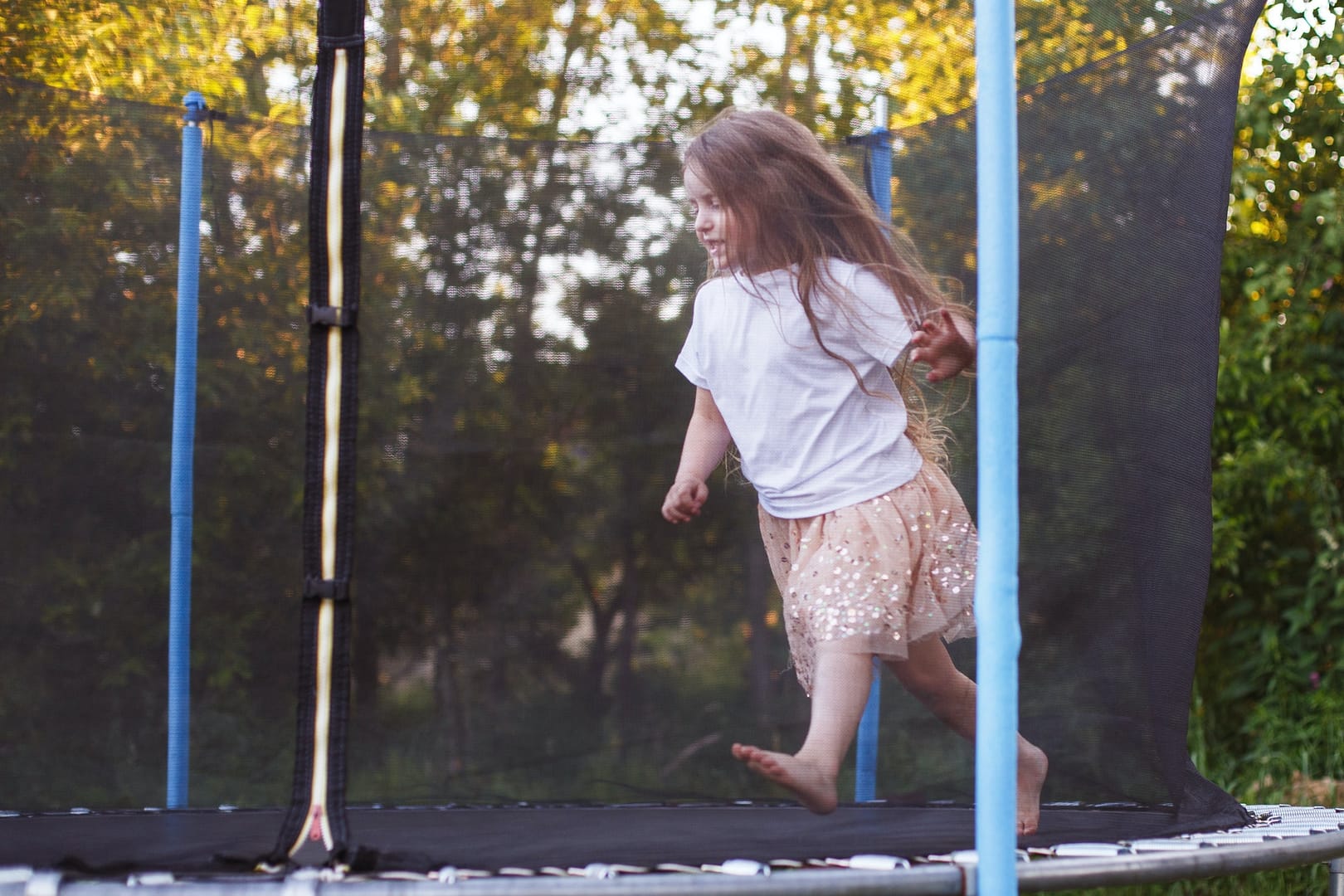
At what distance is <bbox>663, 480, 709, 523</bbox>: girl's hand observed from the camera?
153cm

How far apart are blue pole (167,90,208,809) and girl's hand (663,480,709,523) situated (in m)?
0.78

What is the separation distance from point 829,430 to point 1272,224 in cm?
173

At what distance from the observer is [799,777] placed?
123 centimetres

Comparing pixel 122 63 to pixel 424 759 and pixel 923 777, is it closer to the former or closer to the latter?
pixel 424 759

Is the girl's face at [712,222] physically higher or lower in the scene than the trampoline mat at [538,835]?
higher

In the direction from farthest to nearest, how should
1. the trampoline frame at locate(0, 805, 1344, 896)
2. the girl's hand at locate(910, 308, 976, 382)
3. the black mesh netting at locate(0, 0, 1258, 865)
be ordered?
1. the black mesh netting at locate(0, 0, 1258, 865)
2. the girl's hand at locate(910, 308, 976, 382)
3. the trampoline frame at locate(0, 805, 1344, 896)

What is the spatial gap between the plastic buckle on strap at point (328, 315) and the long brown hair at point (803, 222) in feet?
1.81

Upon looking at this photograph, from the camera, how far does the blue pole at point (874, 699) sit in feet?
5.98

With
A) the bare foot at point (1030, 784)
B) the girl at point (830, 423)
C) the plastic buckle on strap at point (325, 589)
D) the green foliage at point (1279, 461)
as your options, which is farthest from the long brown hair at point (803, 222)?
the green foliage at point (1279, 461)

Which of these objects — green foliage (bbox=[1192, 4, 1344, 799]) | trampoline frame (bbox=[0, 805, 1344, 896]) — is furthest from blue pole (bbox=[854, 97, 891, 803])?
green foliage (bbox=[1192, 4, 1344, 799])

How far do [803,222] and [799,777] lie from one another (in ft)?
2.26

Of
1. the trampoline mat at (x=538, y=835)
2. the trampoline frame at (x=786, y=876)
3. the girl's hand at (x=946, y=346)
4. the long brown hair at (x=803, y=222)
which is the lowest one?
the trampoline mat at (x=538, y=835)

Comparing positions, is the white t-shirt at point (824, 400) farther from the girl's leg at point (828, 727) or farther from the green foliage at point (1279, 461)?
the green foliage at point (1279, 461)

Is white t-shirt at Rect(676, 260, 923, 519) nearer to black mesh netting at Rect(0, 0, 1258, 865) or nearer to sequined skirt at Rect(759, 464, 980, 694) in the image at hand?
sequined skirt at Rect(759, 464, 980, 694)
